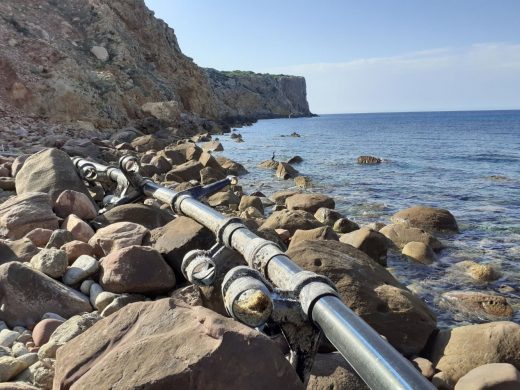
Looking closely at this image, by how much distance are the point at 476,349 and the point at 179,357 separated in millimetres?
2942

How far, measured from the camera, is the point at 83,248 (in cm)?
456

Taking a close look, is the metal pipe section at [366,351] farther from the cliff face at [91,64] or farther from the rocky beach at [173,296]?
the cliff face at [91,64]

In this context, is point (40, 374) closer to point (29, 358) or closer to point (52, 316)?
point (29, 358)

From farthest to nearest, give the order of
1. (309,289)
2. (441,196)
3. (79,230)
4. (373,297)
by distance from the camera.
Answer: (441,196) → (79,230) → (373,297) → (309,289)

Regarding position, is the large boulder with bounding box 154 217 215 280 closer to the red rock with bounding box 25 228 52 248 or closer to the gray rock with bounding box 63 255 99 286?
the gray rock with bounding box 63 255 99 286

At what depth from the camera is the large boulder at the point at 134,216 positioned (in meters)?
5.90

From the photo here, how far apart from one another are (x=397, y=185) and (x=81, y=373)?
15.5 meters

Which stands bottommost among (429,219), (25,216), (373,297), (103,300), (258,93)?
(429,219)

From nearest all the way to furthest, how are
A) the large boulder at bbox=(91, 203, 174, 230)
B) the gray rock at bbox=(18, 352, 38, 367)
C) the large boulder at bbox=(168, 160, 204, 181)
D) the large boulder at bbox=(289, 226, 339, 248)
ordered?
the gray rock at bbox=(18, 352, 38, 367) → the large boulder at bbox=(91, 203, 174, 230) → the large boulder at bbox=(289, 226, 339, 248) → the large boulder at bbox=(168, 160, 204, 181)

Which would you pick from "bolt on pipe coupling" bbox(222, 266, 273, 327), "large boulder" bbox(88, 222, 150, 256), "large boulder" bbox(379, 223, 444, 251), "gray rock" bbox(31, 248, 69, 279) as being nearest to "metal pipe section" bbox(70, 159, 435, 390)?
"bolt on pipe coupling" bbox(222, 266, 273, 327)

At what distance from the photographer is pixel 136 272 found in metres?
4.02

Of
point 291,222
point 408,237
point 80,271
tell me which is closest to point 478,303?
point 408,237

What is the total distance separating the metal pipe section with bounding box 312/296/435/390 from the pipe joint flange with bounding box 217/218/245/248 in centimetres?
160

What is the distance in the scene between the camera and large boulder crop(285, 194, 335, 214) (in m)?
10.5
